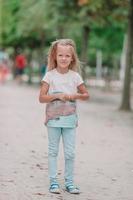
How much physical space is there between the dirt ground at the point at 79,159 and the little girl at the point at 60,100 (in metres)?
0.45

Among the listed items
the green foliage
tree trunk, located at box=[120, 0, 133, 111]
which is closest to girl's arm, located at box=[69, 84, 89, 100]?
tree trunk, located at box=[120, 0, 133, 111]

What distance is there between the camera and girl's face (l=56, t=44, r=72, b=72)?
8906 mm

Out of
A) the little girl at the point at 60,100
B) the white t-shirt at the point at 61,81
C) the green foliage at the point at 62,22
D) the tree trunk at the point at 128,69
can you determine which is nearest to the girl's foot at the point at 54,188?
the little girl at the point at 60,100

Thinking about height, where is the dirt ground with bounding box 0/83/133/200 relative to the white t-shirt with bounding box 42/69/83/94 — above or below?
below

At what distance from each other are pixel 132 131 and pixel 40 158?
6.48m

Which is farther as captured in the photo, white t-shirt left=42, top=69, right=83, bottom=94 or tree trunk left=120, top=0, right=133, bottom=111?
tree trunk left=120, top=0, right=133, bottom=111

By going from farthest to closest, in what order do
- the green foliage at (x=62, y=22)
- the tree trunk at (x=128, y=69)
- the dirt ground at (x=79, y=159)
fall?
the green foliage at (x=62, y=22)
the tree trunk at (x=128, y=69)
the dirt ground at (x=79, y=159)

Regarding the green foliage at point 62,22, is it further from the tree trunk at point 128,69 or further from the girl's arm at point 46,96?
the girl's arm at point 46,96

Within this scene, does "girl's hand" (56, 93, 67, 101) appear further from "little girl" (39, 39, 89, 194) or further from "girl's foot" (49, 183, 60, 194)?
"girl's foot" (49, 183, 60, 194)

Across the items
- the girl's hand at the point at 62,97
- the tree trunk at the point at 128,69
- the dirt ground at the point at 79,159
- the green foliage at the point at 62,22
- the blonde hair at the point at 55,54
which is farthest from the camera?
the green foliage at the point at 62,22

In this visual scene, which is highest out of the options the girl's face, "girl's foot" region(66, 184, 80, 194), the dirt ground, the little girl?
the girl's face

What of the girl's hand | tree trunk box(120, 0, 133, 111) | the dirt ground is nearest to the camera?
the girl's hand

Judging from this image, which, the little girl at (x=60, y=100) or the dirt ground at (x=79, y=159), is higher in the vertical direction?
the little girl at (x=60, y=100)

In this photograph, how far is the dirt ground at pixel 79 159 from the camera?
30.2 ft
